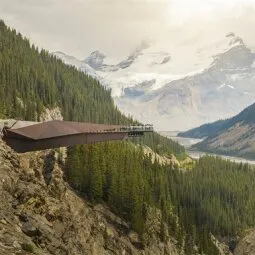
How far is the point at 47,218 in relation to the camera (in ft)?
163

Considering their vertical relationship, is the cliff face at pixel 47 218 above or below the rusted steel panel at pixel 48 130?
below

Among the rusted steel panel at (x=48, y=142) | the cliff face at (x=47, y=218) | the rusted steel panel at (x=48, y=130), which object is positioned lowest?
the cliff face at (x=47, y=218)

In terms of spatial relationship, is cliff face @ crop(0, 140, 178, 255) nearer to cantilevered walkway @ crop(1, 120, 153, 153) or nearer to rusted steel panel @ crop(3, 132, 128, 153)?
rusted steel panel @ crop(3, 132, 128, 153)

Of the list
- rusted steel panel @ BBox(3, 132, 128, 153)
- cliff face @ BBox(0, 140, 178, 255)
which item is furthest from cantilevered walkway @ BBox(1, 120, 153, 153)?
cliff face @ BBox(0, 140, 178, 255)

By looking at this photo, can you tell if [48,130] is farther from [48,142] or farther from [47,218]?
[47,218]

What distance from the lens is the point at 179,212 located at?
135m

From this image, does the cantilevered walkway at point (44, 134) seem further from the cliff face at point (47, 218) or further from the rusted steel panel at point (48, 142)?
the cliff face at point (47, 218)

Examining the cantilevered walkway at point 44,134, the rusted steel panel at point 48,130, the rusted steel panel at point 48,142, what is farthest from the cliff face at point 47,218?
the rusted steel panel at point 48,130

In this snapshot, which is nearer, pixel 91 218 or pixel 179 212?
pixel 91 218

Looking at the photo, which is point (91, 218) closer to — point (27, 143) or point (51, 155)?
point (51, 155)

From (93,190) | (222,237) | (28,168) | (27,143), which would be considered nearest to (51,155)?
(27,143)

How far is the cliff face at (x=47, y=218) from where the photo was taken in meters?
38.9

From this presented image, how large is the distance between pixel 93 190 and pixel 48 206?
32388 millimetres

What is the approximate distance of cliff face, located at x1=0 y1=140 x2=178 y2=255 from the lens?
128 feet
